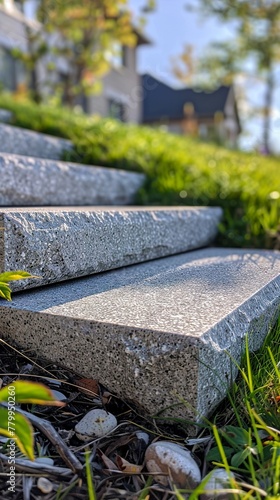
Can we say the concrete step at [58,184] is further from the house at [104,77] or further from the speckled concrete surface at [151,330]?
the house at [104,77]

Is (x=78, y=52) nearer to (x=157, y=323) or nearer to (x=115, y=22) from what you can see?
(x=115, y=22)

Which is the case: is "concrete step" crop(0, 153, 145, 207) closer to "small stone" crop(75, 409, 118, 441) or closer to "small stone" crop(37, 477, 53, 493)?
"small stone" crop(75, 409, 118, 441)

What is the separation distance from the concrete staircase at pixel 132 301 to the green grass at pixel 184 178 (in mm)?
558

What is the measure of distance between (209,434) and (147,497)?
23 cm

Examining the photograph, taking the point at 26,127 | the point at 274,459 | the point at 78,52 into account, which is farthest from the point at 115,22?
the point at 274,459

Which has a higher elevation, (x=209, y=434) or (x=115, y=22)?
(x=115, y=22)

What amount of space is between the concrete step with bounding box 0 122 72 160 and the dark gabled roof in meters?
23.9

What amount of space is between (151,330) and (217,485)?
331 mm

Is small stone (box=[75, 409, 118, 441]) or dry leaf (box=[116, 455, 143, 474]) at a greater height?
small stone (box=[75, 409, 118, 441])

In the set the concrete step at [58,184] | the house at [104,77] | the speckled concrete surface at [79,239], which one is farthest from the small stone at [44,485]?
the house at [104,77]

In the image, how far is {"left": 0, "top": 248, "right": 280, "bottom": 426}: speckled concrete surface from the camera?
102cm

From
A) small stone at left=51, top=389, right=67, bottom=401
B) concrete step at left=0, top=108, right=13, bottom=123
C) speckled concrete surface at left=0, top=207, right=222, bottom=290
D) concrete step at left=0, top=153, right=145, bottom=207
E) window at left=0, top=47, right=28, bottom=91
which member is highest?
window at left=0, top=47, right=28, bottom=91

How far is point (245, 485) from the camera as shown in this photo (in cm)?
83

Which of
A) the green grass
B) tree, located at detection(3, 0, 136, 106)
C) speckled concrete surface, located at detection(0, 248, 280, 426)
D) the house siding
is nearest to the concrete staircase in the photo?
speckled concrete surface, located at detection(0, 248, 280, 426)
